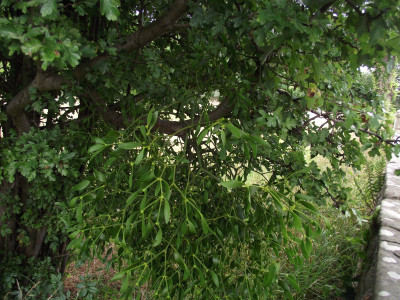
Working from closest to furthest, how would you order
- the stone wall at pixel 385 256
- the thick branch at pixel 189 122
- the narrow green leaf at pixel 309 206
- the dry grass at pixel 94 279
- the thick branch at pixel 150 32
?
the narrow green leaf at pixel 309 206
the thick branch at pixel 150 32
the thick branch at pixel 189 122
the stone wall at pixel 385 256
the dry grass at pixel 94 279

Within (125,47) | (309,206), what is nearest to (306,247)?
(309,206)

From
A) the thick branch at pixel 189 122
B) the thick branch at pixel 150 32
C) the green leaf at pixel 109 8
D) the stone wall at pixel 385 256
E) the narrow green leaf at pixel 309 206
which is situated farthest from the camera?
the stone wall at pixel 385 256

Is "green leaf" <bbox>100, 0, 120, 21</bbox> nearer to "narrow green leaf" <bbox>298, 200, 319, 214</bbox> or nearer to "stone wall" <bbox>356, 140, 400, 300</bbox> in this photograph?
"narrow green leaf" <bbox>298, 200, 319, 214</bbox>

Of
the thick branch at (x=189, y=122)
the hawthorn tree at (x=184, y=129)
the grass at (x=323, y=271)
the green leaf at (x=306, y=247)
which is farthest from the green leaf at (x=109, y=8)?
the grass at (x=323, y=271)

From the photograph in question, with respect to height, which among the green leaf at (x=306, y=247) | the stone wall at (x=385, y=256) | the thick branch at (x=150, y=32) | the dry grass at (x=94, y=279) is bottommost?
the dry grass at (x=94, y=279)

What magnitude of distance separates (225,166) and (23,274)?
111cm

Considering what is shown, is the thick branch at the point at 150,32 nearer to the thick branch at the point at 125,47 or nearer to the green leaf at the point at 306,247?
the thick branch at the point at 125,47

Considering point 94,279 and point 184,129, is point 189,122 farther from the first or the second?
point 94,279

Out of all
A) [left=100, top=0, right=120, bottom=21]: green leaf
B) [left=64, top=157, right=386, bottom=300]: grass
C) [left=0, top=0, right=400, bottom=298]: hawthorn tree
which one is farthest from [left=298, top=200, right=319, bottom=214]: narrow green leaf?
[left=64, top=157, right=386, bottom=300]: grass

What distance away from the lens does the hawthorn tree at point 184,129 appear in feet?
2.68

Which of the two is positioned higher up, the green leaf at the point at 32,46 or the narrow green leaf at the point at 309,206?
the green leaf at the point at 32,46

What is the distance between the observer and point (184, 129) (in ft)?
4.30

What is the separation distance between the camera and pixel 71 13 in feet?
4.42

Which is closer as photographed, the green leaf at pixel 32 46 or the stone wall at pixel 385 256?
the green leaf at pixel 32 46
